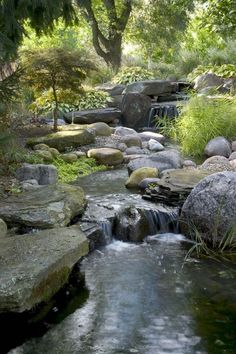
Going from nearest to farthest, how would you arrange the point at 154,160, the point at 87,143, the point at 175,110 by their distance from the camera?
the point at 154,160
the point at 87,143
the point at 175,110

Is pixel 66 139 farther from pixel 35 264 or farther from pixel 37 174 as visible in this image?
pixel 35 264

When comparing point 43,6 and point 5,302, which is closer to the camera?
point 5,302

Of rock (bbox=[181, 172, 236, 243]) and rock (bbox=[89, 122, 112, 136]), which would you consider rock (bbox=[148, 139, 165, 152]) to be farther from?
rock (bbox=[181, 172, 236, 243])

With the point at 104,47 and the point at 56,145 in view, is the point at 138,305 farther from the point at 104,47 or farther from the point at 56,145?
the point at 104,47

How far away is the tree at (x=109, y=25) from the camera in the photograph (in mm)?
17469

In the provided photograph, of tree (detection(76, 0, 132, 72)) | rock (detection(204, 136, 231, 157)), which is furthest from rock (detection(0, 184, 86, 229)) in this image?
tree (detection(76, 0, 132, 72))

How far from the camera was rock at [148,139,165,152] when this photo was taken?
9.57 m

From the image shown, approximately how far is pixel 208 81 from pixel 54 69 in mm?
6589

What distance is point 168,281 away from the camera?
412 centimetres

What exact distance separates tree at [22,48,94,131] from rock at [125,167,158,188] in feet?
10.9

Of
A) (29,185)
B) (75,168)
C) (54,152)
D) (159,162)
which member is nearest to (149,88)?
(54,152)

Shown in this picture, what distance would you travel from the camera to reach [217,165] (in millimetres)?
7582

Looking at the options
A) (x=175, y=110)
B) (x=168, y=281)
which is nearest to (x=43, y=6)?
(x=168, y=281)

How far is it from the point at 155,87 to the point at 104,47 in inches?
240
